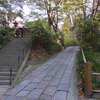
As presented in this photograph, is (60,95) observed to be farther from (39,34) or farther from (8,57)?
(39,34)

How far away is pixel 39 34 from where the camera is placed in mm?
9820

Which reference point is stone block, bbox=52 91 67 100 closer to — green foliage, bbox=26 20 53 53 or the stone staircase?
the stone staircase

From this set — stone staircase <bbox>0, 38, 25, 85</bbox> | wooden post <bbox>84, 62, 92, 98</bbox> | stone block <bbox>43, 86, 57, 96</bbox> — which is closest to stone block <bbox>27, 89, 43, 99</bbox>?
stone block <bbox>43, 86, 57, 96</bbox>

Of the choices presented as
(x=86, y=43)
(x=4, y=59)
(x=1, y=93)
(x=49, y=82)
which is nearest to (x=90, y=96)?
(x=49, y=82)

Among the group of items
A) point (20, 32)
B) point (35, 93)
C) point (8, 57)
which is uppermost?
point (20, 32)

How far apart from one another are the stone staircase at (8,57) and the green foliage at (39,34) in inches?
61.7

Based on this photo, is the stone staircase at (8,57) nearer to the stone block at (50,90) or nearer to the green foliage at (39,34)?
the green foliage at (39,34)

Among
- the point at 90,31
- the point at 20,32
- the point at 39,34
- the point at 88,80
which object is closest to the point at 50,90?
the point at 88,80

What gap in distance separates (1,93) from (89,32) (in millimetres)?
12368

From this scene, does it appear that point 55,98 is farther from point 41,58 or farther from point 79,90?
point 41,58

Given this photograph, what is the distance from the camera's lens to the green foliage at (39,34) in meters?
9.49

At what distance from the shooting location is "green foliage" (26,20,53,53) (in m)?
9.49

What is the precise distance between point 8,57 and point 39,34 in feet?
10.9

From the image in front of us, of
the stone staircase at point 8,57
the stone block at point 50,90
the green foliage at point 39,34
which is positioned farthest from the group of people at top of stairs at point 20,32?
the stone block at point 50,90
